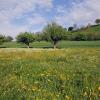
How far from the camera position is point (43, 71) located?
11086 millimetres

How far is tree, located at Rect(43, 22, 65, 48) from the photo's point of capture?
84.4 m

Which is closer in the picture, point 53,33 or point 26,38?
point 53,33

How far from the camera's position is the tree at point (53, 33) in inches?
3322

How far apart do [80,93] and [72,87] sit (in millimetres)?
830

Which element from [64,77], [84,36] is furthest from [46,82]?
[84,36]

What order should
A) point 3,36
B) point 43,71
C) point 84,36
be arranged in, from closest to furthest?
point 43,71, point 3,36, point 84,36

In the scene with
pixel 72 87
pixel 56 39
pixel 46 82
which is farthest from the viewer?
pixel 56 39

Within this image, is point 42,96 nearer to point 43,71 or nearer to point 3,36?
point 43,71

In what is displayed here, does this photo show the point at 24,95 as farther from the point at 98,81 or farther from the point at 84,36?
the point at 84,36

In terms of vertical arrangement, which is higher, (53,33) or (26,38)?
(53,33)

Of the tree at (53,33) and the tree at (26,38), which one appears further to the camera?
the tree at (26,38)

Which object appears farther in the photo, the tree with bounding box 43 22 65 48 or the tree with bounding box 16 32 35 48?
the tree with bounding box 16 32 35 48

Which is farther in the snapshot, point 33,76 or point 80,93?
point 33,76

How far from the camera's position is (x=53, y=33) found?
85.2 meters
